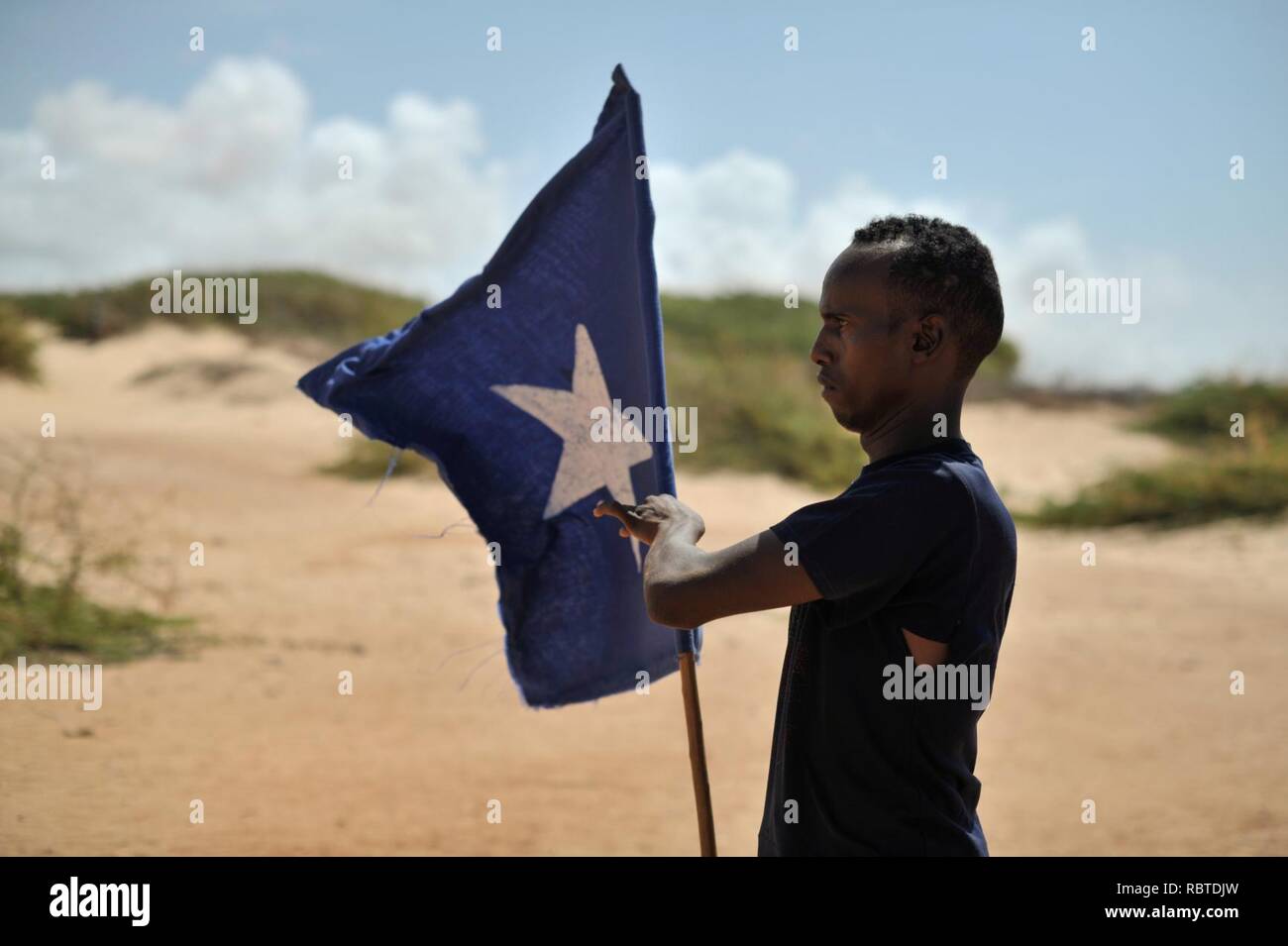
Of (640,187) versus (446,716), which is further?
(446,716)

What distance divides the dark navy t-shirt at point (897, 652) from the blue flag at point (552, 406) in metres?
1.00

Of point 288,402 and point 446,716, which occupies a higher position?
point 288,402

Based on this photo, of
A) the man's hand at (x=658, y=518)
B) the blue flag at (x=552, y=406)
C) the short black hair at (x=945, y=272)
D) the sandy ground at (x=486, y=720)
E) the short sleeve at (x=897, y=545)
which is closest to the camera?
the short sleeve at (x=897, y=545)

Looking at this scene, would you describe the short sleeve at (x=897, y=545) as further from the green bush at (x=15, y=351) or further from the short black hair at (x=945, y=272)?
the green bush at (x=15, y=351)

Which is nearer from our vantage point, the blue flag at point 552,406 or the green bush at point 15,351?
the blue flag at point 552,406

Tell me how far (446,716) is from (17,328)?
15.5 metres

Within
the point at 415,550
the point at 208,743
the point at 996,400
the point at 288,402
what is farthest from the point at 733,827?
the point at 996,400

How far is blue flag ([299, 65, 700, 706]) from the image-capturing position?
2.72 meters

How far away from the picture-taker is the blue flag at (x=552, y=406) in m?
2.72

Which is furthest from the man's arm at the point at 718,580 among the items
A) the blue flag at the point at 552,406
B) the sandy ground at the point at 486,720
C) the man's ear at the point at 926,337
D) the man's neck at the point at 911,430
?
the sandy ground at the point at 486,720

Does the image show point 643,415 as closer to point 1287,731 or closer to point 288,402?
point 1287,731

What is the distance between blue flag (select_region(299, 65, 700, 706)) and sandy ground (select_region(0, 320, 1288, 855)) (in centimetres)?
32

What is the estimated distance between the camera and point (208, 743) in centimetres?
606

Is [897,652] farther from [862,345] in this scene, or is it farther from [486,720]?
[486,720]
